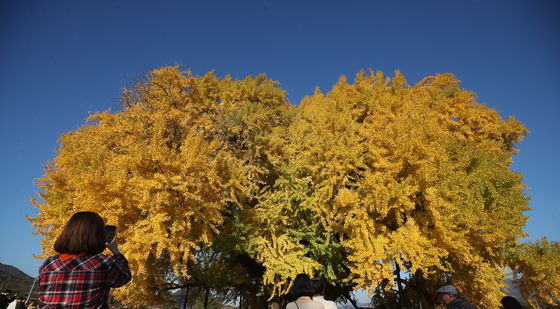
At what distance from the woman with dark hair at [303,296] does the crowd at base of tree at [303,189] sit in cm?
569

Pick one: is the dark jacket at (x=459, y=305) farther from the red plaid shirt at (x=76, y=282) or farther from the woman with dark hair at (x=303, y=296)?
the red plaid shirt at (x=76, y=282)

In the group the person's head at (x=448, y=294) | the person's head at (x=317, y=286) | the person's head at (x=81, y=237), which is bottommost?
the person's head at (x=448, y=294)

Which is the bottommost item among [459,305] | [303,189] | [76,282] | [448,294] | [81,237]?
[459,305]

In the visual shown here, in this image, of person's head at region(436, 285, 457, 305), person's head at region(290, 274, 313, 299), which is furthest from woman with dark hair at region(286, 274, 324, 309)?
person's head at region(436, 285, 457, 305)

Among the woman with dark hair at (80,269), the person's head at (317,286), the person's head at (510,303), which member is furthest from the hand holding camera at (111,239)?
the person's head at (510,303)

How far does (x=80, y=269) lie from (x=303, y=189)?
32.0 ft

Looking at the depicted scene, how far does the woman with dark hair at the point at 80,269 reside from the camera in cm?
197

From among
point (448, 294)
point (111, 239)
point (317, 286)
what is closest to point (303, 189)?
point (448, 294)

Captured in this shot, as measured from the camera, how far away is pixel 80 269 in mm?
2031

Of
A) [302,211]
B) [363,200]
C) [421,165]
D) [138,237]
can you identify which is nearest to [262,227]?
[302,211]

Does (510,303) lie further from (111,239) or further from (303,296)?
(111,239)

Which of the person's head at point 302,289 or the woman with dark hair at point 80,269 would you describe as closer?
the woman with dark hair at point 80,269

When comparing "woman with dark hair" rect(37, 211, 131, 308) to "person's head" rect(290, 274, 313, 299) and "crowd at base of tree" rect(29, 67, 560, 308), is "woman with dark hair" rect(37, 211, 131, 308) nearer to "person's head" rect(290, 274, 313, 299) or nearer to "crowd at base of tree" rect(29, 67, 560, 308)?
"person's head" rect(290, 274, 313, 299)

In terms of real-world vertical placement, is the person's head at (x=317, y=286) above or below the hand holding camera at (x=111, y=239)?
below
